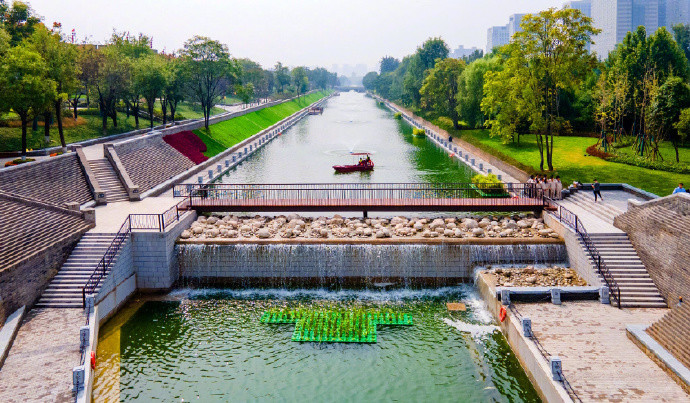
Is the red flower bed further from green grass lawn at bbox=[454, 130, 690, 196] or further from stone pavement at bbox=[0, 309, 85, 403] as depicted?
stone pavement at bbox=[0, 309, 85, 403]

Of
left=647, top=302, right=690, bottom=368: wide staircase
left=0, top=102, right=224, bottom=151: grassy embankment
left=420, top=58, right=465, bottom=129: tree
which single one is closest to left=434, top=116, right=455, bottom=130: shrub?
left=420, top=58, right=465, bottom=129: tree

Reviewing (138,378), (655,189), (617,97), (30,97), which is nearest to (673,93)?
(617,97)

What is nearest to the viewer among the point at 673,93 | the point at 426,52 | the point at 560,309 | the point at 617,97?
the point at 560,309

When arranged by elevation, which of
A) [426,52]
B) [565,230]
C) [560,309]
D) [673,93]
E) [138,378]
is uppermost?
[426,52]

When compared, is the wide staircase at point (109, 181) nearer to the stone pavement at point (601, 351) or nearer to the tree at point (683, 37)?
the stone pavement at point (601, 351)

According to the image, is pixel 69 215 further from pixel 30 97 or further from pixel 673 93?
pixel 673 93

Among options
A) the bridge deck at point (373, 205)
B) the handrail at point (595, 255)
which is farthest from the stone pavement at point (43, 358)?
the handrail at point (595, 255)
